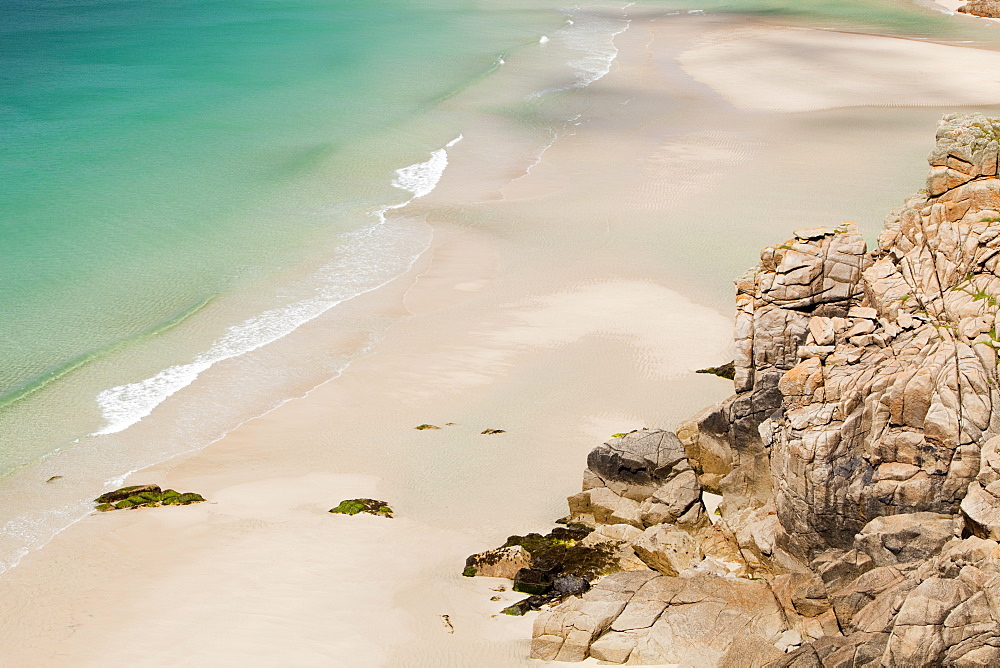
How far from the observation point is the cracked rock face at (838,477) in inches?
389

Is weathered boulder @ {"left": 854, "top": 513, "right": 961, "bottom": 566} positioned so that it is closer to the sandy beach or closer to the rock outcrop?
the sandy beach

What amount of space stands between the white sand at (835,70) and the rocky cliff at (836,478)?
31.8m

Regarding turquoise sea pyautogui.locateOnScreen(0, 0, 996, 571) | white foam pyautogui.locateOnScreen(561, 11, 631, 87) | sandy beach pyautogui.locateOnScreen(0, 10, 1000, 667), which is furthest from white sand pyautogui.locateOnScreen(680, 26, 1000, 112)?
turquoise sea pyautogui.locateOnScreen(0, 0, 996, 571)

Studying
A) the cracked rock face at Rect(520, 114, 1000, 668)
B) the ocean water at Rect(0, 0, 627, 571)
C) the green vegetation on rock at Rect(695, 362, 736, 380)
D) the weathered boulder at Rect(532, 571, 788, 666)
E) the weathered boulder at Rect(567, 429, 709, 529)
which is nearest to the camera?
the cracked rock face at Rect(520, 114, 1000, 668)

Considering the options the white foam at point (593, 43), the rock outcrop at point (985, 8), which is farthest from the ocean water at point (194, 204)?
the rock outcrop at point (985, 8)

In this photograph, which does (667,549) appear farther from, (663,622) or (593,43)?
(593,43)

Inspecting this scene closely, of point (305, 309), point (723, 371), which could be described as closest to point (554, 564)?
point (723, 371)

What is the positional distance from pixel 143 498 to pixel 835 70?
45.6 metres

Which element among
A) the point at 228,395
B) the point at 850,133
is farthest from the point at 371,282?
the point at 850,133

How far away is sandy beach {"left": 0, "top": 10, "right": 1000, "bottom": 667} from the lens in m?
13.1

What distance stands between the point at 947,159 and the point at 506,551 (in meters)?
8.54

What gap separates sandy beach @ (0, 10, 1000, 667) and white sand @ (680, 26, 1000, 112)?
5.25m

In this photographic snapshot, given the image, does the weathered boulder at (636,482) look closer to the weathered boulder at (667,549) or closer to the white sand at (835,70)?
the weathered boulder at (667,549)

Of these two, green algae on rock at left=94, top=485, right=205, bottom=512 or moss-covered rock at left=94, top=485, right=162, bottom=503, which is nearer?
green algae on rock at left=94, top=485, right=205, bottom=512
